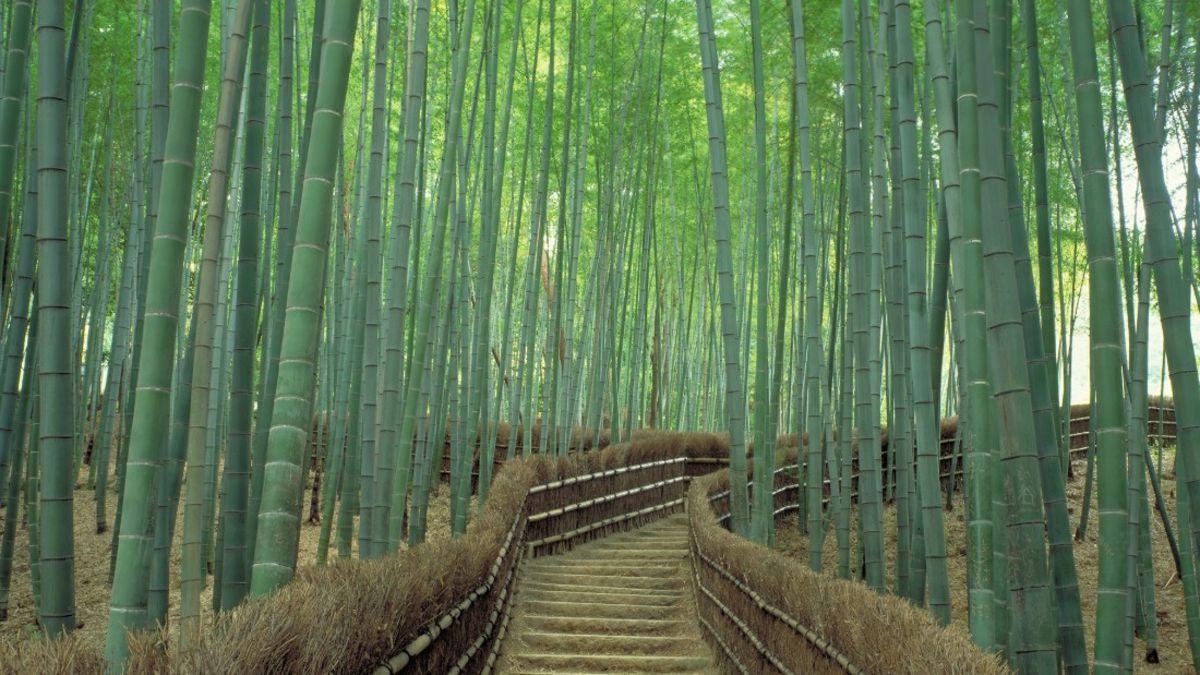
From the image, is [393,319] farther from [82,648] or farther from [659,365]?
[659,365]

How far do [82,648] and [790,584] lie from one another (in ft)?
7.57

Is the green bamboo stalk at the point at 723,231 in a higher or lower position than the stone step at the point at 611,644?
higher

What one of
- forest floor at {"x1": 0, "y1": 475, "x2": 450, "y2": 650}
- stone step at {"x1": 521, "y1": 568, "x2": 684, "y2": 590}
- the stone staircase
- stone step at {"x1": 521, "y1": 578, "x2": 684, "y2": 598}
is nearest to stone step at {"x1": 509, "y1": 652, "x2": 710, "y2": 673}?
the stone staircase

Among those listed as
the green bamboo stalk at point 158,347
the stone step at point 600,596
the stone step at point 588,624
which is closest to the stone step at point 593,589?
→ the stone step at point 600,596

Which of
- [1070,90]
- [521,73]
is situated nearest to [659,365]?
[521,73]

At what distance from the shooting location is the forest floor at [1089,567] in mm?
5355

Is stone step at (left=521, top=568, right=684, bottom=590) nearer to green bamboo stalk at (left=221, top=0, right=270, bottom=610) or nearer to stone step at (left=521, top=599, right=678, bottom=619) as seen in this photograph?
stone step at (left=521, top=599, right=678, bottom=619)

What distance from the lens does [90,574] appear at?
5621 millimetres

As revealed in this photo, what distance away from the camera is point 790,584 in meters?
3.29

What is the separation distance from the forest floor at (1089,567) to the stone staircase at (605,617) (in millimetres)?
1332

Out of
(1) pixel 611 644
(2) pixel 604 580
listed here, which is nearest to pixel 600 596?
(2) pixel 604 580

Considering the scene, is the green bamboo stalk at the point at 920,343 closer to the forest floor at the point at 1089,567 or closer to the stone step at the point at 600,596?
the forest floor at the point at 1089,567

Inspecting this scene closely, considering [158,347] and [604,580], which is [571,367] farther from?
[158,347]

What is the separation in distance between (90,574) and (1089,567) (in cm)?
662
